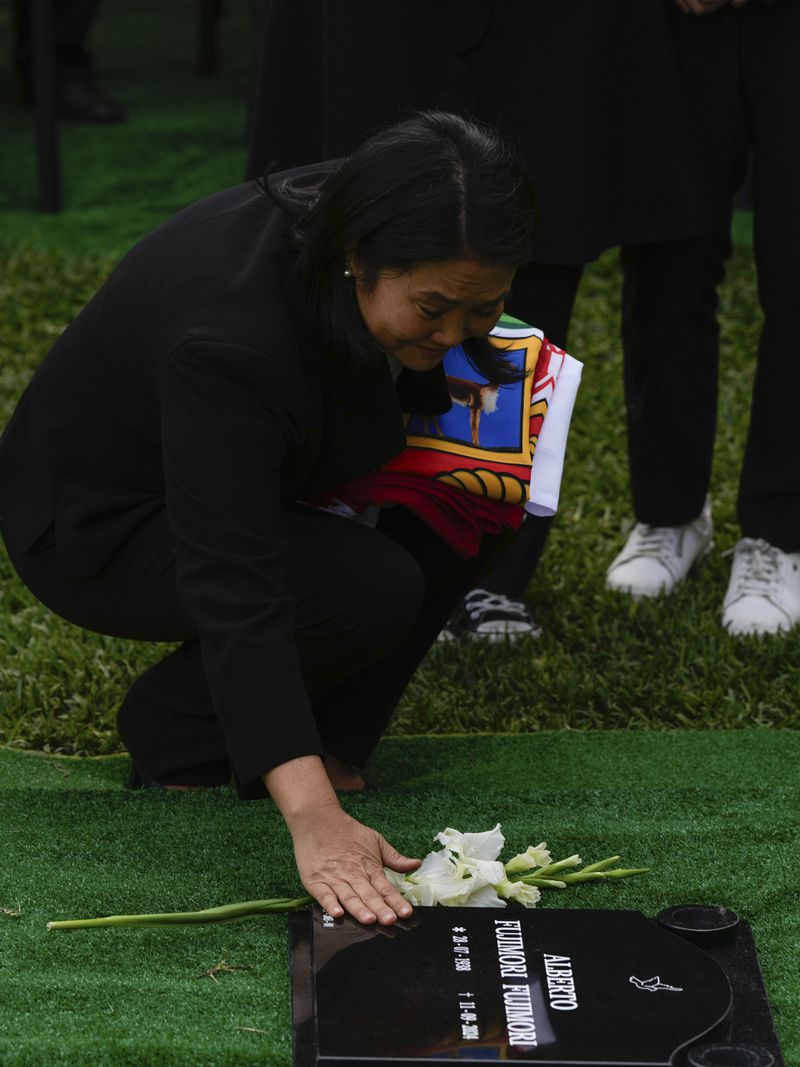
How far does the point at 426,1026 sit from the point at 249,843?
0.59m

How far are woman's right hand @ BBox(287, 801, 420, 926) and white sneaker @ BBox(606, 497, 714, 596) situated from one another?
1.55 meters

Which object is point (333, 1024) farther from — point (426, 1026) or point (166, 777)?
point (166, 777)

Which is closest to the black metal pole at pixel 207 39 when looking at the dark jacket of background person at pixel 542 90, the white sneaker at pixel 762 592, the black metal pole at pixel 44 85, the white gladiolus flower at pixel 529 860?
the black metal pole at pixel 44 85

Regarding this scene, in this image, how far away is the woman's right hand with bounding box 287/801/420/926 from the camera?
1778mm

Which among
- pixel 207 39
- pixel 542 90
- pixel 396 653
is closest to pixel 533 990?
pixel 396 653

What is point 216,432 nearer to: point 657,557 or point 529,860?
point 529,860

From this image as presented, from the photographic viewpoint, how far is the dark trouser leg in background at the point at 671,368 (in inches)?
120

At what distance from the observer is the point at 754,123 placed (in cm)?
290

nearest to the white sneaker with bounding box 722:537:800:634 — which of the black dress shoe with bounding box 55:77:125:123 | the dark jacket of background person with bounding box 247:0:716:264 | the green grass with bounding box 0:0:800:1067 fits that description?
the green grass with bounding box 0:0:800:1067

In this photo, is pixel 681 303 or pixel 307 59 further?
pixel 681 303

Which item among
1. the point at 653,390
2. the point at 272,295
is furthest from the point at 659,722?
the point at 272,295

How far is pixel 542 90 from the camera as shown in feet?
9.00

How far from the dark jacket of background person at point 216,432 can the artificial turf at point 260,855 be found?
246 millimetres

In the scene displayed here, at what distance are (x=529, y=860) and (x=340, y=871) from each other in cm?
32
